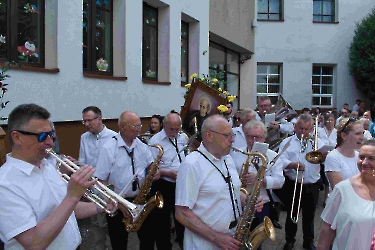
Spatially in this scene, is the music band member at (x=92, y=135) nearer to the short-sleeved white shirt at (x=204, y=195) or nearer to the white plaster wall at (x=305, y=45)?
the short-sleeved white shirt at (x=204, y=195)

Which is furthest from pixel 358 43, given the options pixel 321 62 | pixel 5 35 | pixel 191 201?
pixel 191 201

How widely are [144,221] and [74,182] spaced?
118 inches

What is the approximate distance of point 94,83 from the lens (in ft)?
27.8

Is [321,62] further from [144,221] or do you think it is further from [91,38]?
[144,221]

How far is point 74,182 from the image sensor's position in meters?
2.54

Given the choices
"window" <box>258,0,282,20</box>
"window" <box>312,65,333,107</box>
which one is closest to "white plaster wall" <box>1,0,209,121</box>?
"window" <box>258,0,282,20</box>

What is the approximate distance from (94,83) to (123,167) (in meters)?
3.67

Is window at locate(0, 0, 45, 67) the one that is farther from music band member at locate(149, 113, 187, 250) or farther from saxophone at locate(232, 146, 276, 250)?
saxophone at locate(232, 146, 276, 250)

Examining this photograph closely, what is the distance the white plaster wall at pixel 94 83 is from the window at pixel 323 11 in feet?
46.9

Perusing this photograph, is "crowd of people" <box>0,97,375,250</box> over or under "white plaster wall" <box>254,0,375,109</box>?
under

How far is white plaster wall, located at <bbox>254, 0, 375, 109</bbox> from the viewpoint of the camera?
2366 centimetres

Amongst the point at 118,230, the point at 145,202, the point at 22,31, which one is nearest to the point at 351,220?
the point at 145,202

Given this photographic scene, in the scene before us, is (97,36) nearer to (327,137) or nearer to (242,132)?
(242,132)

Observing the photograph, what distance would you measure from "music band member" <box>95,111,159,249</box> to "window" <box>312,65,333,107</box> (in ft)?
68.9
